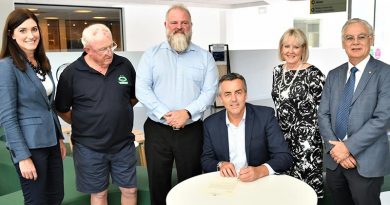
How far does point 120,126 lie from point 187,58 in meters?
0.64

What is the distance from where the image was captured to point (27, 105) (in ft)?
6.64

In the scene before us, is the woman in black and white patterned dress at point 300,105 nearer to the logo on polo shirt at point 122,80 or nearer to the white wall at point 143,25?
the logo on polo shirt at point 122,80

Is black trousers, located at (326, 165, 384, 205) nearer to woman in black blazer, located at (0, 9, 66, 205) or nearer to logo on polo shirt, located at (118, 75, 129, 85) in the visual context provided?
logo on polo shirt, located at (118, 75, 129, 85)

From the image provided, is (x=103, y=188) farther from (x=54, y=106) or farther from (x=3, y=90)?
(x=3, y=90)

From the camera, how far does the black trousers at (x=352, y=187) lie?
215cm

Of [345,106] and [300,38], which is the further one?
[300,38]

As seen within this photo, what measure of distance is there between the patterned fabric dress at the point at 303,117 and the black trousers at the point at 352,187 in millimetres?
219

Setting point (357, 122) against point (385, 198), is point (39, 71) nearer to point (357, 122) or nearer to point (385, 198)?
point (357, 122)

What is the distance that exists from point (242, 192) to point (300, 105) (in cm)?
89

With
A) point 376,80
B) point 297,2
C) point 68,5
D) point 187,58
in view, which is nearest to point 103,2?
point 68,5

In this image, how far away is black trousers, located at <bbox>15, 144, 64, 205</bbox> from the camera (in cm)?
208

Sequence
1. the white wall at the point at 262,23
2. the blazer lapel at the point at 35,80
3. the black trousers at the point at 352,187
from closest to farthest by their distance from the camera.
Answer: the blazer lapel at the point at 35,80
the black trousers at the point at 352,187
the white wall at the point at 262,23

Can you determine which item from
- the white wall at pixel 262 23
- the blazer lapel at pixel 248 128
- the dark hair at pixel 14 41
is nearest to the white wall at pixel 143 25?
the white wall at pixel 262 23

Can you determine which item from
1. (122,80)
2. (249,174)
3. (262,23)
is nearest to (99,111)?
(122,80)
